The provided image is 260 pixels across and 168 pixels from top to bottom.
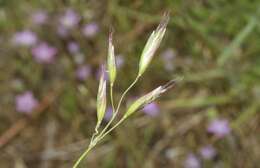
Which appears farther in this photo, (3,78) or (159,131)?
(3,78)

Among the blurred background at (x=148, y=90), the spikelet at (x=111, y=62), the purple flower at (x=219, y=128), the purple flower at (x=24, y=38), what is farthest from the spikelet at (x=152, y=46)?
the purple flower at (x=24, y=38)

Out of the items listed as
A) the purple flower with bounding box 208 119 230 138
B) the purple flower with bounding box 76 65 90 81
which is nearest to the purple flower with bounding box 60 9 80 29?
the purple flower with bounding box 76 65 90 81

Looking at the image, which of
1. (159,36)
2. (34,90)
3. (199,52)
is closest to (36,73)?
(34,90)

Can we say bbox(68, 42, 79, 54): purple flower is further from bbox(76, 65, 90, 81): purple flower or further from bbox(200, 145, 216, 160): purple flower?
bbox(200, 145, 216, 160): purple flower

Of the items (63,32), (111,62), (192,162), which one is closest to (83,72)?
(63,32)

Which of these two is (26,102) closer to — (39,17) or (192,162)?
(39,17)

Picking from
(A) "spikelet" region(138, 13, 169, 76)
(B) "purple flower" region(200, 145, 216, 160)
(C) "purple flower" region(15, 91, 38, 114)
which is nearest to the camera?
(A) "spikelet" region(138, 13, 169, 76)

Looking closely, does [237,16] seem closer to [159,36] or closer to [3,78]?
[3,78]
